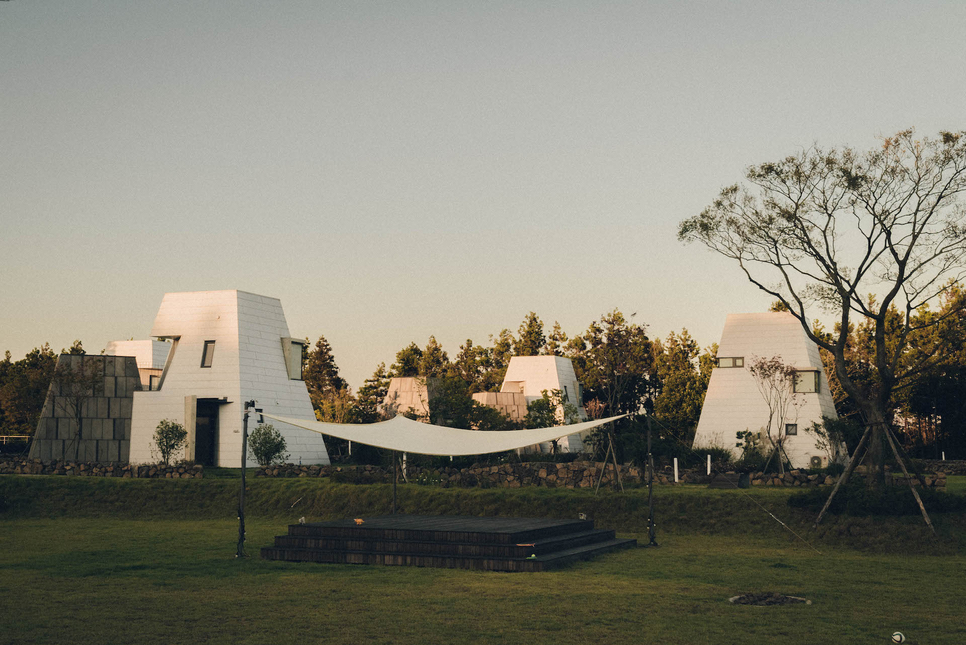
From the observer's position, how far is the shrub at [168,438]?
1221 inches

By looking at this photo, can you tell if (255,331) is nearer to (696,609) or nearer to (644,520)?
Answer: (644,520)

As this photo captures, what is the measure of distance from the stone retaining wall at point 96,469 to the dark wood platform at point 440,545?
1416cm

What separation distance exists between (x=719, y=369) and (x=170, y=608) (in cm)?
3043

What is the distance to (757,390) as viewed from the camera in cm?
3619

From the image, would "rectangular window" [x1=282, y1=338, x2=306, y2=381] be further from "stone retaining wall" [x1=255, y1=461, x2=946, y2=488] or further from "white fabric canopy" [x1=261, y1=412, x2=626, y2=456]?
"white fabric canopy" [x1=261, y1=412, x2=626, y2=456]

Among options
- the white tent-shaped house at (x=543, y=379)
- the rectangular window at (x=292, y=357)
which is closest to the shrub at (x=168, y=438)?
the rectangular window at (x=292, y=357)

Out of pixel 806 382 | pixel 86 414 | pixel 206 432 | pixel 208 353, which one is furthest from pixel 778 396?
pixel 86 414

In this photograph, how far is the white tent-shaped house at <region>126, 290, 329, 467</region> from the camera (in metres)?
32.9

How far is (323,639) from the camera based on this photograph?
8.70 m

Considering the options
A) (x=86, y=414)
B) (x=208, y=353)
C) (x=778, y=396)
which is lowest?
(x=86, y=414)

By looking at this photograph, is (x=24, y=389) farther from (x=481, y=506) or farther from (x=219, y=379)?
(x=481, y=506)

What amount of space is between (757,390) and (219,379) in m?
21.7

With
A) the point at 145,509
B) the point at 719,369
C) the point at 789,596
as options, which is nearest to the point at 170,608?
the point at 789,596

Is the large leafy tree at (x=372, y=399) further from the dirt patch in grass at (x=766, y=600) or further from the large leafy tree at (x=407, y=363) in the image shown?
the dirt patch in grass at (x=766, y=600)
